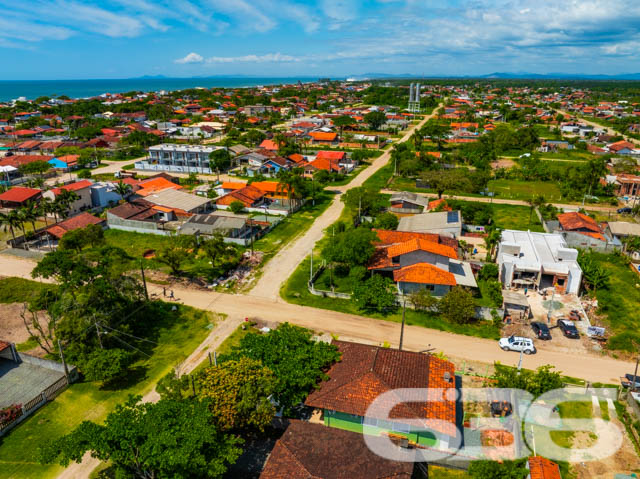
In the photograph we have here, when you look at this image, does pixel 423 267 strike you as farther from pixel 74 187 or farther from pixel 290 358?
pixel 74 187

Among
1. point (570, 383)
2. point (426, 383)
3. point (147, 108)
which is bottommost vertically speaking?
point (570, 383)

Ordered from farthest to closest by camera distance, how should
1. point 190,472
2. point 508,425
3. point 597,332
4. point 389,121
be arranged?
point 389,121 → point 597,332 → point 508,425 → point 190,472

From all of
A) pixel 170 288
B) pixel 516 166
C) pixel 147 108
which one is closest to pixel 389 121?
pixel 516 166

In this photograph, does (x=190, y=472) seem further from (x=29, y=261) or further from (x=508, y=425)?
(x=29, y=261)

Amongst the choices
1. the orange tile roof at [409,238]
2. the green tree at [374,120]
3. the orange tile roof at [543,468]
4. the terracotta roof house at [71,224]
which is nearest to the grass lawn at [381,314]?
the orange tile roof at [409,238]

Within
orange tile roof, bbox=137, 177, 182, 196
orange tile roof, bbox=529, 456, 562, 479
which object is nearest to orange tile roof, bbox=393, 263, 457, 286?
orange tile roof, bbox=529, 456, 562, 479

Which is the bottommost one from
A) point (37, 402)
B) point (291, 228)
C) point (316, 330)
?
point (316, 330)

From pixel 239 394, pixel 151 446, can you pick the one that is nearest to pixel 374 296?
pixel 239 394

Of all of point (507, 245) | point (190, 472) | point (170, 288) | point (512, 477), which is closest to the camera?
point (190, 472)
